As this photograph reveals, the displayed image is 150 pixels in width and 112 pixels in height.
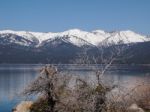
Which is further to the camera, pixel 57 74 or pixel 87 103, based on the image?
→ pixel 57 74

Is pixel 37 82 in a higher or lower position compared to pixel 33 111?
higher

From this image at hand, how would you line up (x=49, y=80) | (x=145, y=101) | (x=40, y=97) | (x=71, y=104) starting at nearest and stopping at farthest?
(x=71, y=104)
(x=49, y=80)
(x=40, y=97)
(x=145, y=101)

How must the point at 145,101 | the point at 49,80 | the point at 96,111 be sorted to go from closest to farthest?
the point at 96,111
the point at 49,80
the point at 145,101

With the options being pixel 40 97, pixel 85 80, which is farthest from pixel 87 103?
pixel 40 97

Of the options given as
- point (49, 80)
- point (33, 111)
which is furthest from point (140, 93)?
point (49, 80)

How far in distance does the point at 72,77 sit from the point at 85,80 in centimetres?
132

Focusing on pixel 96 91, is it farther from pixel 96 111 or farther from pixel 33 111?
pixel 33 111

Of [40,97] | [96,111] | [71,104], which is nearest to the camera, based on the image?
[96,111]

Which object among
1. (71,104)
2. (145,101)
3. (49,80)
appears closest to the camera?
(71,104)

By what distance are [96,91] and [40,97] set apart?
792 centimetres

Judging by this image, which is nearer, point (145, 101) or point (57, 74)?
point (57, 74)

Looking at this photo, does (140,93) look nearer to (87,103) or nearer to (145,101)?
(145,101)

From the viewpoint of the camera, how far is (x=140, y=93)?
147 ft

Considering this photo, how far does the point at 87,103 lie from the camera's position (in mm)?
24719
